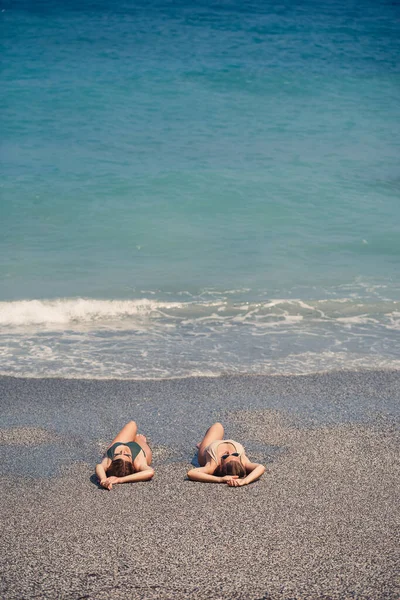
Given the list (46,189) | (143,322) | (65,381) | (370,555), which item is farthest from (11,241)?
(370,555)

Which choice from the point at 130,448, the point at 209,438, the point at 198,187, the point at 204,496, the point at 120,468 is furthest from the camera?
the point at 198,187

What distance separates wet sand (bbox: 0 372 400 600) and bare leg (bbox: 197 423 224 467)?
23cm

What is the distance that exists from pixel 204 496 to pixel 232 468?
0.43m

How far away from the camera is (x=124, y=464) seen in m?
6.46

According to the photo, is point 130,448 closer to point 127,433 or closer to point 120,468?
point 120,468

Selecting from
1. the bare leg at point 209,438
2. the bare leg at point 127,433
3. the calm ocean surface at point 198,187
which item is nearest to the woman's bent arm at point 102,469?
the bare leg at point 127,433

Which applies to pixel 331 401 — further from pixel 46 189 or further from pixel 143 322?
pixel 46 189

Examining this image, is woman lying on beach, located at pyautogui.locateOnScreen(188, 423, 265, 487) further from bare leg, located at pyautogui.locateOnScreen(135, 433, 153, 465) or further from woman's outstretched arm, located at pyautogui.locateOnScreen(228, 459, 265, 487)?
bare leg, located at pyautogui.locateOnScreen(135, 433, 153, 465)

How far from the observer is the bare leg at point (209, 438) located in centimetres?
679

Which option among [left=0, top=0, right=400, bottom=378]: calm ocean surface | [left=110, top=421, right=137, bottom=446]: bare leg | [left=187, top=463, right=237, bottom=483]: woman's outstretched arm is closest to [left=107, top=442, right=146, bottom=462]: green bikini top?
[left=110, top=421, right=137, bottom=446]: bare leg

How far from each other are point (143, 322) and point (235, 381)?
9.83 ft

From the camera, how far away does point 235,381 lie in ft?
29.6

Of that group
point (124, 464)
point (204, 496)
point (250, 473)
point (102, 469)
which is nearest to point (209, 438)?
point (250, 473)

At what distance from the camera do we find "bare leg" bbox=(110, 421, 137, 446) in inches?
277
